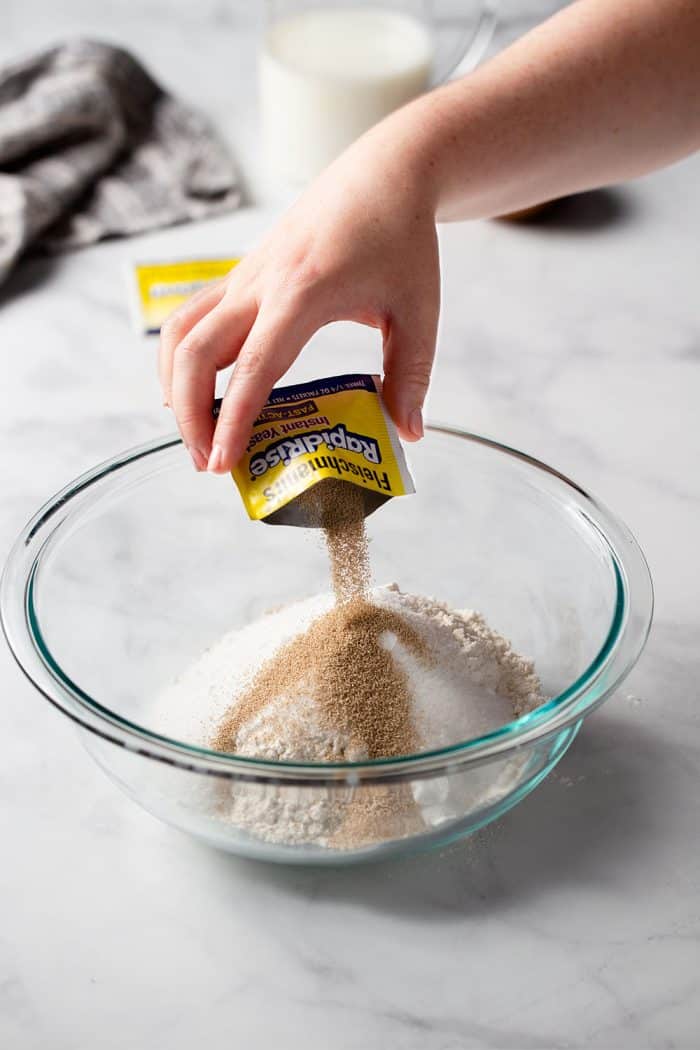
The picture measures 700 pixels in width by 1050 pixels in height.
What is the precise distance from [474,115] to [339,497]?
1.17ft

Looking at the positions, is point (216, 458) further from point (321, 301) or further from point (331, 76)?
point (331, 76)

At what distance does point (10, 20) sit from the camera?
2.07 m

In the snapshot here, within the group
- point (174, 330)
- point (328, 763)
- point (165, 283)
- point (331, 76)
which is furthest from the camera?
point (331, 76)

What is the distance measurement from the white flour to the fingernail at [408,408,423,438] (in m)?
0.12

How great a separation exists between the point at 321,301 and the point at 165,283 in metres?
0.67

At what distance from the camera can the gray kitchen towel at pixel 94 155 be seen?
153 centimetres

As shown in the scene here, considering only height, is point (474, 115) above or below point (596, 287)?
above

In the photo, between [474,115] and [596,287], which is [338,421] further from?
[596,287]

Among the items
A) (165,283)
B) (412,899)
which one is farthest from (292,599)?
(165,283)

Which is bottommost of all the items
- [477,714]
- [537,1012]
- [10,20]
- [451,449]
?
[537,1012]

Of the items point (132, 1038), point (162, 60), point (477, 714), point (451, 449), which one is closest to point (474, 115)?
point (451, 449)

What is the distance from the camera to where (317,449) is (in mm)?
792

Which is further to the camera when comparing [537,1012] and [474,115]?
[474,115]

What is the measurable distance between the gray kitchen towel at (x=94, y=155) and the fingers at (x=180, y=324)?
2.10ft
